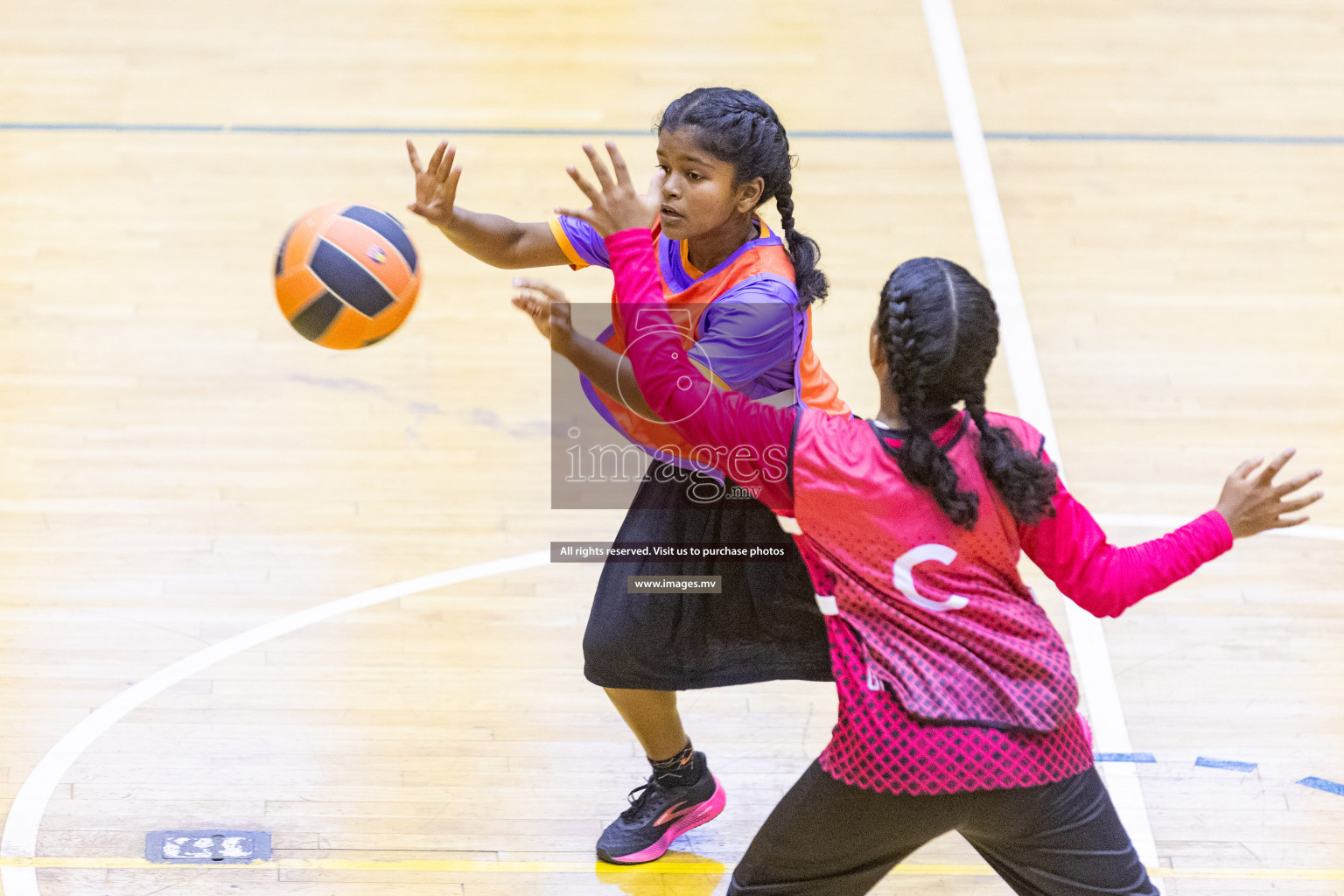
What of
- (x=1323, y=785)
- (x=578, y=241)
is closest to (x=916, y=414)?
(x=578, y=241)

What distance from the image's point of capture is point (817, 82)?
6898 mm

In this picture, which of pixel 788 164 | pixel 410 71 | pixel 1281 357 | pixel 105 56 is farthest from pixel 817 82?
pixel 788 164

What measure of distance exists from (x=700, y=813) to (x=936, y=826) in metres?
1.08

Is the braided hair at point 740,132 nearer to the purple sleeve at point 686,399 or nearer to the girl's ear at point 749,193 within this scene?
the girl's ear at point 749,193

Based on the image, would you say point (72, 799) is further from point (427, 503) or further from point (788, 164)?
point (788, 164)

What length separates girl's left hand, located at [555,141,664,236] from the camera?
99.3 inches

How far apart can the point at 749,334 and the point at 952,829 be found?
0.97 metres

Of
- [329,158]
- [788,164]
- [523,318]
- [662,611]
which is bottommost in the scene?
[662,611]

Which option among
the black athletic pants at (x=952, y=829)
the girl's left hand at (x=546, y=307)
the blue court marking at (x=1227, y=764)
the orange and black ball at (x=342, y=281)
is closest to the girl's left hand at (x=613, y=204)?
the girl's left hand at (x=546, y=307)

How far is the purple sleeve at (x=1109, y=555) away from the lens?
2430 millimetres

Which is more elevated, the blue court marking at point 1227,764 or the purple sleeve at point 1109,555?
the purple sleeve at point 1109,555

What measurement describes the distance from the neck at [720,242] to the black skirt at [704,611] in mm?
448

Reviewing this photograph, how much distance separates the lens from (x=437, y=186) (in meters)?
3.08

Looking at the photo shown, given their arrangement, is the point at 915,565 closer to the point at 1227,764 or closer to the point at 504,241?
the point at 504,241
